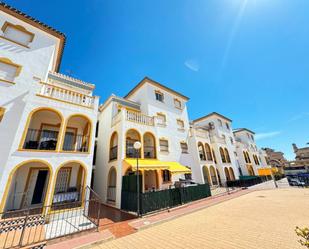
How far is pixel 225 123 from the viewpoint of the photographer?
35.8 metres

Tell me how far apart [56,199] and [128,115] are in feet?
31.6

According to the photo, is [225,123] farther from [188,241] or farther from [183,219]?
[188,241]

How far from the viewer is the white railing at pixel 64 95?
11531 millimetres

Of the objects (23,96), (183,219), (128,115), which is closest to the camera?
(183,219)

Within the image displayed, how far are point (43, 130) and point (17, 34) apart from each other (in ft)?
A: 33.9

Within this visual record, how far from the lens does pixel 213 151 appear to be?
28.2 metres

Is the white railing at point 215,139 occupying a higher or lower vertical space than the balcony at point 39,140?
higher

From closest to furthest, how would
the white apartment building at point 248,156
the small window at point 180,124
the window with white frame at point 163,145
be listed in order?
the window with white frame at point 163,145
the small window at point 180,124
the white apartment building at point 248,156

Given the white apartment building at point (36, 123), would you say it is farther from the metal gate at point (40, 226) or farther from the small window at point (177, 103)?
the small window at point (177, 103)

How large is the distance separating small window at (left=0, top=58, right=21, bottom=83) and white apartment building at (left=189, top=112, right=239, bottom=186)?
2214 cm

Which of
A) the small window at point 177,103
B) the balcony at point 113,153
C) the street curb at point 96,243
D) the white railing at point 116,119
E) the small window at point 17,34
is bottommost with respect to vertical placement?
the street curb at point 96,243

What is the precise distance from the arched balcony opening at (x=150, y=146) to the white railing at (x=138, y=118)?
1.47 meters

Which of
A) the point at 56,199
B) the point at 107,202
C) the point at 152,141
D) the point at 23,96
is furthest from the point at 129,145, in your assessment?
the point at 23,96

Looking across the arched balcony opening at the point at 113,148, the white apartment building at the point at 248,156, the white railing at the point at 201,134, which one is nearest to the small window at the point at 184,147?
the white railing at the point at 201,134
